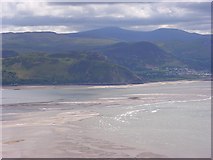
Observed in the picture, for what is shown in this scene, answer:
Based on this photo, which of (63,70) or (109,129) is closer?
(109,129)

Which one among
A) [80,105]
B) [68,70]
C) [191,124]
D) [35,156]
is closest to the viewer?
[35,156]

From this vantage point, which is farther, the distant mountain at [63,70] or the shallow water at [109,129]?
the distant mountain at [63,70]

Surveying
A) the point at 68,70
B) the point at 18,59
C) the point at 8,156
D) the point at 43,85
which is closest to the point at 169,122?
the point at 8,156

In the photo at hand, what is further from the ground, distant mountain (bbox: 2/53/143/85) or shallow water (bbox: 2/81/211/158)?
distant mountain (bbox: 2/53/143/85)

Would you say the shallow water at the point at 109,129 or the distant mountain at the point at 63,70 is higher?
the distant mountain at the point at 63,70

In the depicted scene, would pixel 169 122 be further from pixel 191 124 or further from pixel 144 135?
pixel 144 135

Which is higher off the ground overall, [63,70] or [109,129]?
[63,70]

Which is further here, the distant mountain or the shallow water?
the distant mountain

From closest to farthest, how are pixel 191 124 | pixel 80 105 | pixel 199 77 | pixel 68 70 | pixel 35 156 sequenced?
pixel 35 156
pixel 191 124
pixel 80 105
pixel 68 70
pixel 199 77
